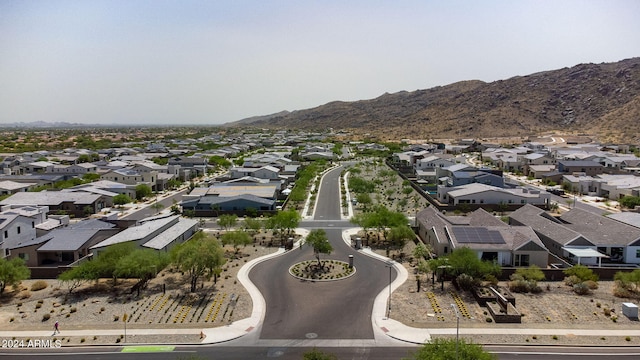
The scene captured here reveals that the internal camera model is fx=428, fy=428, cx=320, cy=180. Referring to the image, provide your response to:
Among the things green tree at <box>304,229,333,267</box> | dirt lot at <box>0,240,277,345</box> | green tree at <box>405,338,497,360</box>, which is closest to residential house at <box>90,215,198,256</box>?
dirt lot at <box>0,240,277,345</box>

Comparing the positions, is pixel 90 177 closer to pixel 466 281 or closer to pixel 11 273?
pixel 11 273

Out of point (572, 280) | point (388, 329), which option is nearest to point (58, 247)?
point (388, 329)

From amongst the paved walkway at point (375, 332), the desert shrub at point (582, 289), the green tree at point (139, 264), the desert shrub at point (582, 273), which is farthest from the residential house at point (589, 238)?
the green tree at point (139, 264)

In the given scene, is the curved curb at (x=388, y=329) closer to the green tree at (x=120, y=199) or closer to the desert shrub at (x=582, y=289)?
the desert shrub at (x=582, y=289)

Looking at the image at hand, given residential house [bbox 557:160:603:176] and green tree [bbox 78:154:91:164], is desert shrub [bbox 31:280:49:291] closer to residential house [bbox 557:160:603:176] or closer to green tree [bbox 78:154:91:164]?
green tree [bbox 78:154:91:164]

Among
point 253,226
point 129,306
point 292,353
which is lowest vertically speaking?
point 292,353

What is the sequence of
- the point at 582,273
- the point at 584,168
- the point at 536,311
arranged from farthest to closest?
the point at 584,168, the point at 582,273, the point at 536,311
